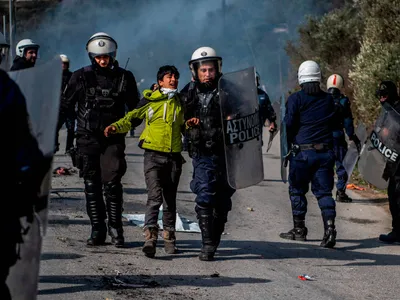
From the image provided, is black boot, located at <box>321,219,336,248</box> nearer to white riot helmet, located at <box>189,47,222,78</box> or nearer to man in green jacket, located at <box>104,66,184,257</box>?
man in green jacket, located at <box>104,66,184,257</box>

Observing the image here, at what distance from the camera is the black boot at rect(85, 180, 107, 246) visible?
9203 millimetres

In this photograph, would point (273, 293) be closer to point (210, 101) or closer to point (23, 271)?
point (210, 101)

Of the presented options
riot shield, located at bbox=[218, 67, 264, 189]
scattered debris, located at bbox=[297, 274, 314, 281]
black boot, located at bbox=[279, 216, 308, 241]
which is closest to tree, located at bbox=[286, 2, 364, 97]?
black boot, located at bbox=[279, 216, 308, 241]

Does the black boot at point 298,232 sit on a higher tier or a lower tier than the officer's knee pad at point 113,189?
lower

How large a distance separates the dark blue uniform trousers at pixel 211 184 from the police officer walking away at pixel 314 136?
4.57 feet

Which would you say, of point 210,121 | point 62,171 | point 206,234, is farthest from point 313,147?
point 62,171

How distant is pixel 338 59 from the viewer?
28953 mm

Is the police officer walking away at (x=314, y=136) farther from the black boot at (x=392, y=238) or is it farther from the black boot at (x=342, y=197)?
the black boot at (x=342, y=197)

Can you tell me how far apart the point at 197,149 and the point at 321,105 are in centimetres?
174

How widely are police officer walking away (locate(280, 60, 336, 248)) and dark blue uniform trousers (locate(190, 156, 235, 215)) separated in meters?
1.39

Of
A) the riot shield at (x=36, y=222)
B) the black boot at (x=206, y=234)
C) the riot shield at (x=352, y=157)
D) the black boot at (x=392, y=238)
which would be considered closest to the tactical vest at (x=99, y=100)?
the black boot at (x=206, y=234)

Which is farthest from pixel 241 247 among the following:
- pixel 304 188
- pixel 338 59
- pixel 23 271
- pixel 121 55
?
pixel 121 55

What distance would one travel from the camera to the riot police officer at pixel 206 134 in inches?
350

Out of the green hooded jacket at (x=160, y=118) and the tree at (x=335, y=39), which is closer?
the green hooded jacket at (x=160, y=118)
